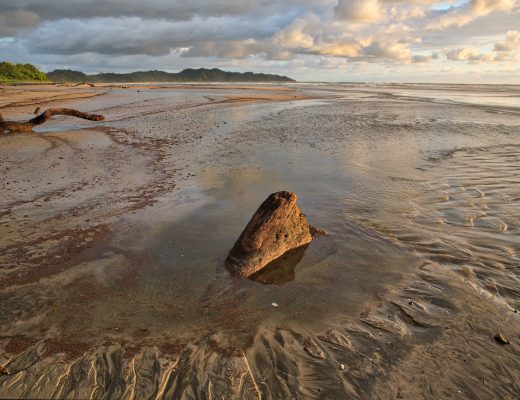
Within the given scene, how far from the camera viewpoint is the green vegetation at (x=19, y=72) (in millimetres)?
75750

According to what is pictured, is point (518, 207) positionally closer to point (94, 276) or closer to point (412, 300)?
point (412, 300)

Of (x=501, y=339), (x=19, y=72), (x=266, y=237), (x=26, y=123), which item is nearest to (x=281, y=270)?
(x=266, y=237)

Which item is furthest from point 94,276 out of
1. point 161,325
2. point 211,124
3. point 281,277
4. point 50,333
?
point 211,124

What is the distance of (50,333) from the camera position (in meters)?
4.45

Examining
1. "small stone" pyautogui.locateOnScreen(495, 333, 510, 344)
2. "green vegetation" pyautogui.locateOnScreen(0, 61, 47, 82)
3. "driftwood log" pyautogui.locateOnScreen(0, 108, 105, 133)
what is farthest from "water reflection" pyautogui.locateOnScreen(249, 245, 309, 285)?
"green vegetation" pyautogui.locateOnScreen(0, 61, 47, 82)

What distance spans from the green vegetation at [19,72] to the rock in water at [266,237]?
8350cm

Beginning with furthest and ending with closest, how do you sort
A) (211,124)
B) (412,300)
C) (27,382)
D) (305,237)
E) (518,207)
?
1. (211,124)
2. (518,207)
3. (305,237)
4. (412,300)
5. (27,382)

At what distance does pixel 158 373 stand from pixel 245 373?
2.88ft

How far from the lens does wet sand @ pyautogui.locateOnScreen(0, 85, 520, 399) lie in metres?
3.88

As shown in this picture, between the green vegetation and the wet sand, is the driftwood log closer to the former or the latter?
the wet sand

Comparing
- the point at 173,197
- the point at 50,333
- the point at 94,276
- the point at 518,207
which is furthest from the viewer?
the point at 173,197

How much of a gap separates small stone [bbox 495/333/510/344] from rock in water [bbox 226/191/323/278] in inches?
125

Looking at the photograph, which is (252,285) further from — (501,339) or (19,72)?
(19,72)

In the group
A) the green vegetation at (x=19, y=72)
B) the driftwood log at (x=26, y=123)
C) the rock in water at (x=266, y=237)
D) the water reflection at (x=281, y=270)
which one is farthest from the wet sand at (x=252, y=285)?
the green vegetation at (x=19, y=72)
